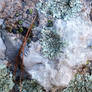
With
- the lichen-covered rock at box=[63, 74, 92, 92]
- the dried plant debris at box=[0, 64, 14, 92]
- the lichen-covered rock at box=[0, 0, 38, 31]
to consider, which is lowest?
the lichen-covered rock at box=[63, 74, 92, 92]

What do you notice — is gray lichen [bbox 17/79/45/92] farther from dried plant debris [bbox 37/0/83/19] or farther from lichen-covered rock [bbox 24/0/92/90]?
dried plant debris [bbox 37/0/83/19]

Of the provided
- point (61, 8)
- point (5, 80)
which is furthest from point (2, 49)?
point (61, 8)

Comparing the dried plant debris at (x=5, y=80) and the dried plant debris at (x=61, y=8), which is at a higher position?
the dried plant debris at (x=61, y=8)

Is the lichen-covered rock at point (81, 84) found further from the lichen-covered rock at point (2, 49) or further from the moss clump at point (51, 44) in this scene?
the lichen-covered rock at point (2, 49)

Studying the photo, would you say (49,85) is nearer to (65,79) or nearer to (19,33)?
(65,79)

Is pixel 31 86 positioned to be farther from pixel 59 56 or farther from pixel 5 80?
pixel 59 56

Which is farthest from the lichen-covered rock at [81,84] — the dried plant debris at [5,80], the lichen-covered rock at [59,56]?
the dried plant debris at [5,80]

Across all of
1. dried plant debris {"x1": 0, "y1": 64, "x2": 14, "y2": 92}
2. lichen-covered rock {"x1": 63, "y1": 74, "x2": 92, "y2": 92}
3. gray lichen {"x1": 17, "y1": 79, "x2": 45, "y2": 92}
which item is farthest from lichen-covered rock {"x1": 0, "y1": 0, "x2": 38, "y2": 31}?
lichen-covered rock {"x1": 63, "y1": 74, "x2": 92, "y2": 92}
